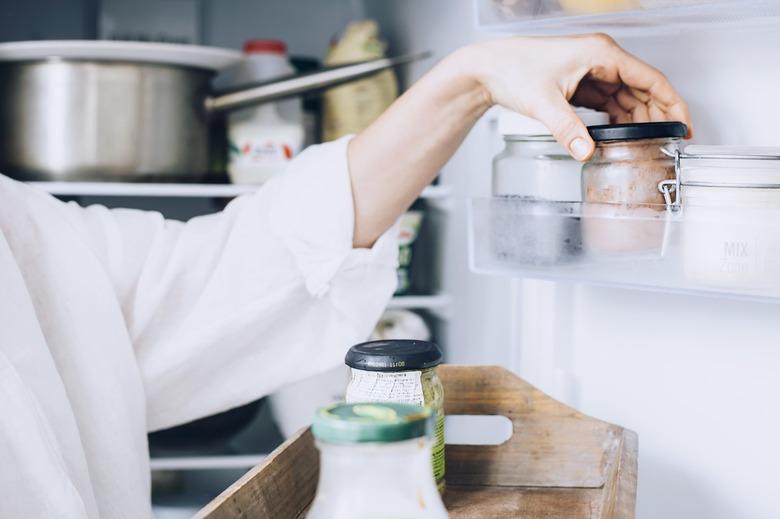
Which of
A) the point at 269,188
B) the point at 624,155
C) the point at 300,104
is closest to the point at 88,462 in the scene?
the point at 269,188

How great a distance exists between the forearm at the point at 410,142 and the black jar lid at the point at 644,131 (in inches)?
7.6

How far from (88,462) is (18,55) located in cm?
72

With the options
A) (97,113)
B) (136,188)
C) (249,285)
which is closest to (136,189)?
(136,188)

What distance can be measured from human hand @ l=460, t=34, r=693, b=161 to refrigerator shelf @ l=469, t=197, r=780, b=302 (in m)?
0.08

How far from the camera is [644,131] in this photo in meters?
0.73

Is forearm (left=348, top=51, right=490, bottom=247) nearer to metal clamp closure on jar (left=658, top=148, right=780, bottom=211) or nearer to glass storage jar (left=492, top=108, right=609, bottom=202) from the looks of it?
glass storage jar (left=492, top=108, right=609, bottom=202)

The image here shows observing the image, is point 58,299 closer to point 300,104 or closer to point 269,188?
point 269,188

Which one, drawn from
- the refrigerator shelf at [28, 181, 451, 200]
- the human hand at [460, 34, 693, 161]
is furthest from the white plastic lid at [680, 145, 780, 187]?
the refrigerator shelf at [28, 181, 451, 200]

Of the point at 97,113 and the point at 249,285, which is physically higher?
the point at 97,113

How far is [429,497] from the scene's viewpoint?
451 millimetres

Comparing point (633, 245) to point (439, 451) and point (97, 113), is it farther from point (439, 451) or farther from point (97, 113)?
point (97, 113)

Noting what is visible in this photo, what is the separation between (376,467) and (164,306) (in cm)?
69

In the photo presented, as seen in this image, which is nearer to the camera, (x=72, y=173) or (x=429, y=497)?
(x=429, y=497)

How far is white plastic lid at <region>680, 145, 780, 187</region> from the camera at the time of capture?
0.66m
